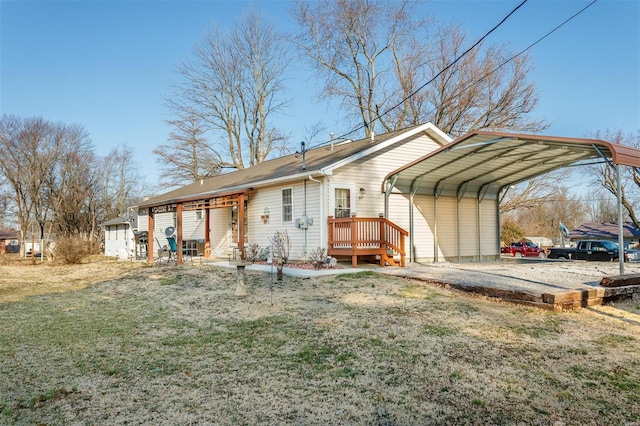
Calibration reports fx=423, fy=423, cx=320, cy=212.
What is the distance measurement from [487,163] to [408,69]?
16491mm

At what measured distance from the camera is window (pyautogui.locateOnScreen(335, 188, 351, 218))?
513 inches

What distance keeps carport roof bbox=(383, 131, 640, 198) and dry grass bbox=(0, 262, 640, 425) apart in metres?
3.74

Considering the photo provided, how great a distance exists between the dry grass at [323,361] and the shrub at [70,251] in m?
12.5

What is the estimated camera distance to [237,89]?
31938 mm

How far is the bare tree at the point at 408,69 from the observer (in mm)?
25656

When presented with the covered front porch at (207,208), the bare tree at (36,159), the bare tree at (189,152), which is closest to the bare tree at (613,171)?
the covered front porch at (207,208)

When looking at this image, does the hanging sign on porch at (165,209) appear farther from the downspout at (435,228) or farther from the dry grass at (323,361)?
the downspout at (435,228)

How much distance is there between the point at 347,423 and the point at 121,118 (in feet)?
78.2

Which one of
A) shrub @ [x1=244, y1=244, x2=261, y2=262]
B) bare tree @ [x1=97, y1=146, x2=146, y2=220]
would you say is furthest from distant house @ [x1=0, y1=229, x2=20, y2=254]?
shrub @ [x1=244, y1=244, x2=261, y2=262]

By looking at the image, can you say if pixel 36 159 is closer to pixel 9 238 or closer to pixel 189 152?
pixel 189 152

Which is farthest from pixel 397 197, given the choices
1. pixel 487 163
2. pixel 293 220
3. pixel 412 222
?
pixel 293 220

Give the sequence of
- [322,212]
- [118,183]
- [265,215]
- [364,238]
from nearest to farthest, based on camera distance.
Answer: [364,238]
[322,212]
[265,215]
[118,183]

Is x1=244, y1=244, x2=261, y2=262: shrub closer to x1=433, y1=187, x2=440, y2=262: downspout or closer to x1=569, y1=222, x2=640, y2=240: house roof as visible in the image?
x1=433, y1=187, x2=440, y2=262: downspout

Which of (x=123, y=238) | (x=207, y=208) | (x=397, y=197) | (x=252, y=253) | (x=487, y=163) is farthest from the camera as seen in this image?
(x=123, y=238)
